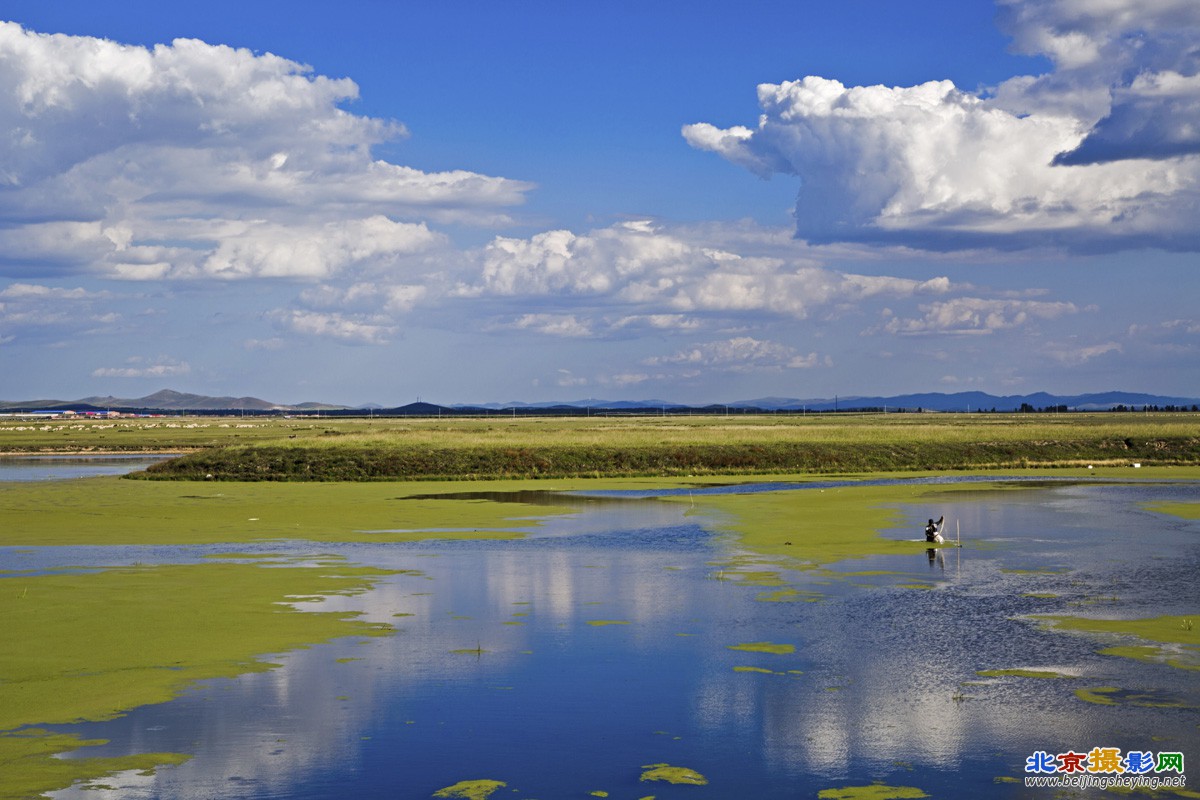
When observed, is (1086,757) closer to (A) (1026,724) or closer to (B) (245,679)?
(A) (1026,724)

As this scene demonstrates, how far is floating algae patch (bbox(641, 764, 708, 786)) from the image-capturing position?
1170 centimetres

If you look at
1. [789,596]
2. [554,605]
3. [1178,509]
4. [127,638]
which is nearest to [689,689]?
[554,605]

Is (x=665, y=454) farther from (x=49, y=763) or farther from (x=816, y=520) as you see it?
(x=49, y=763)

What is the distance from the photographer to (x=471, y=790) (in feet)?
37.7

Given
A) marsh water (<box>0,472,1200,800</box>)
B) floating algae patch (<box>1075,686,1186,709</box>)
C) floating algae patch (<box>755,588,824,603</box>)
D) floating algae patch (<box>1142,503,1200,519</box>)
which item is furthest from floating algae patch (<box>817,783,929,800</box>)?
floating algae patch (<box>1142,503,1200,519</box>)

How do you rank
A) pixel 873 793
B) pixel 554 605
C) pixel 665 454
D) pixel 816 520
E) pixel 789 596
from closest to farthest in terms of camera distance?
1. pixel 873 793
2. pixel 554 605
3. pixel 789 596
4. pixel 816 520
5. pixel 665 454

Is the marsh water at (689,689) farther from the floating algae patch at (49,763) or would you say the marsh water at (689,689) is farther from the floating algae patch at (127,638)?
the floating algae patch at (127,638)

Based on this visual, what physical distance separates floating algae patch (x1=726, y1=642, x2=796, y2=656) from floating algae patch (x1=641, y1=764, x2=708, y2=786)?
5.42 m

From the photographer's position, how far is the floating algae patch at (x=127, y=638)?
1302 cm

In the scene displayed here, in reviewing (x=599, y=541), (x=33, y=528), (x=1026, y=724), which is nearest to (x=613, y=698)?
(x=1026, y=724)

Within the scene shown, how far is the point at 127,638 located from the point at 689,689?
9.36 meters

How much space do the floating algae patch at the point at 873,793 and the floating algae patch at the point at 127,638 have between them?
6956 millimetres

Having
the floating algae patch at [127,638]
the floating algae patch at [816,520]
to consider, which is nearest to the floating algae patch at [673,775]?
the floating algae patch at [127,638]

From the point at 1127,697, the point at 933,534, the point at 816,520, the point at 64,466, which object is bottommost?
the point at 1127,697
